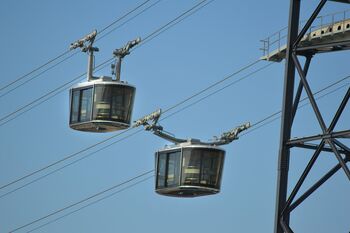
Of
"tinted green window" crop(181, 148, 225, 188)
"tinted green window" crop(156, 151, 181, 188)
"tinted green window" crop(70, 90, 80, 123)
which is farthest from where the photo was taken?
"tinted green window" crop(70, 90, 80, 123)

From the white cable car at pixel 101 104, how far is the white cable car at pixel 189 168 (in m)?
1.98

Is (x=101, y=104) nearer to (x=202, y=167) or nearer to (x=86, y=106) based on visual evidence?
(x=86, y=106)

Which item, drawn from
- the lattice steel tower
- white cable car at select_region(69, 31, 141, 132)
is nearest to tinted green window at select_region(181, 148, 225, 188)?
white cable car at select_region(69, 31, 141, 132)

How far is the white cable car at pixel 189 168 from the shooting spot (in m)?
46.1

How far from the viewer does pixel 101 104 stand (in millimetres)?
46188

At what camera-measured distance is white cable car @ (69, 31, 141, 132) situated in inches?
1818

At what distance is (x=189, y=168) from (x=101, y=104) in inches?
155

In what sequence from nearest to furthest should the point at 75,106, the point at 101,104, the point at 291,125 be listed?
the point at 291,125 → the point at 101,104 → the point at 75,106

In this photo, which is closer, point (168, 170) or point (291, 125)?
point (291, 125)

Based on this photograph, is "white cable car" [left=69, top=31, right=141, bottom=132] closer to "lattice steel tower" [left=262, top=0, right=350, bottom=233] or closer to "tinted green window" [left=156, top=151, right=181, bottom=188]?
"tinted green window" [left=156, top=151, right=181, bottom=188]

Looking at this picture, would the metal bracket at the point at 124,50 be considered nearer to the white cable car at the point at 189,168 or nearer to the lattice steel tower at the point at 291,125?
the white cable car at the point at 189,168

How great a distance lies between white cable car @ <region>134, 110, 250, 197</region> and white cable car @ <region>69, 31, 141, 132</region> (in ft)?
6.51

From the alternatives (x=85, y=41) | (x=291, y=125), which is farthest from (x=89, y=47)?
(x=291, y=125)

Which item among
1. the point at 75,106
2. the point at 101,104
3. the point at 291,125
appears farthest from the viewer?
the point at 75,106
